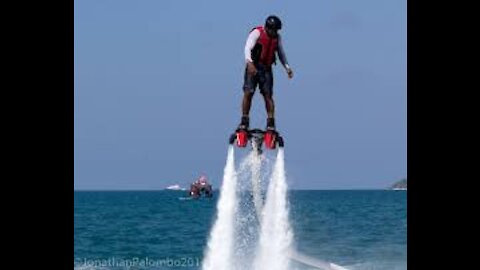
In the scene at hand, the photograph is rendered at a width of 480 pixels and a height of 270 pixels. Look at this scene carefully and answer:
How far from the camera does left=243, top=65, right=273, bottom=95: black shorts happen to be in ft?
78.6

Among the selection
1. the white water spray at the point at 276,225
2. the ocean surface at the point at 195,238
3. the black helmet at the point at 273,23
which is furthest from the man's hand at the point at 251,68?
the ocean surface at the point at 195,238

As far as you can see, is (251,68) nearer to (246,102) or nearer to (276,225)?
(246,102)

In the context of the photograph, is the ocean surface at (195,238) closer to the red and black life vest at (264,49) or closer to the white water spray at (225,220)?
the white water spray at (225,220)

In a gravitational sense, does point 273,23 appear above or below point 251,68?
above

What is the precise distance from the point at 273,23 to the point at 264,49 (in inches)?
27.1

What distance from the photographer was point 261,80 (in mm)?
24031

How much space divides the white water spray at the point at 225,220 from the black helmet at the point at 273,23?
13.8ft

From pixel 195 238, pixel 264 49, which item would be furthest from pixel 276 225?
pixel 195 238

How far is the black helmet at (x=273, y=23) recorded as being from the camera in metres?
23.5
